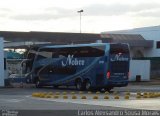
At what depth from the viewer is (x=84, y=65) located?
37.9 meters

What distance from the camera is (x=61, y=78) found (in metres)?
40.6

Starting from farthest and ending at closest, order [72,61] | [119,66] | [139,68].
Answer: [139,68] < [72,61] < [119,66]

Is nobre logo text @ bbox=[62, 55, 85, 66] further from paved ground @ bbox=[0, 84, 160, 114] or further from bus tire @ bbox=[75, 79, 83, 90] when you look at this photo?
paved ground @ bbox=[0, 84, 160, 114]

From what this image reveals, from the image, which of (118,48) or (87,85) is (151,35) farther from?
(118,48)

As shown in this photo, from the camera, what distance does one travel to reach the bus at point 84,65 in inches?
1426

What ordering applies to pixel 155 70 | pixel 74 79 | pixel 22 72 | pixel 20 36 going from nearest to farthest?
pixel 74 79
pixel 22 72
pixel 20 36
pixel 155 70

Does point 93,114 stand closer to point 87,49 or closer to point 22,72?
point 87,49

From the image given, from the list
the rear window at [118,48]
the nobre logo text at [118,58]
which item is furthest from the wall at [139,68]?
the nobre logo text at [118,58]

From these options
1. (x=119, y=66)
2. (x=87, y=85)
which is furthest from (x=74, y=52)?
(x=119, y=66)

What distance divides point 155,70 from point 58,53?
25.1 meters

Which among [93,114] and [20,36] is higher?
[20,36]

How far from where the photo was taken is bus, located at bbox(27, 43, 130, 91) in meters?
36.2

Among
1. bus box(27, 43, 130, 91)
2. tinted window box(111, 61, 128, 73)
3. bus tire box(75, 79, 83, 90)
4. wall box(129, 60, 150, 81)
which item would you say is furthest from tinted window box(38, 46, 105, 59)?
wall box(129, 60, 150, 81)

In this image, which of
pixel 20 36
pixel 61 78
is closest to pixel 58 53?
pixel 61 78
